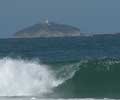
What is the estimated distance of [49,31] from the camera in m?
172

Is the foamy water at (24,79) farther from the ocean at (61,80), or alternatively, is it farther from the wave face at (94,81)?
the wave face at (94,81)

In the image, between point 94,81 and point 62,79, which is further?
point 94,81

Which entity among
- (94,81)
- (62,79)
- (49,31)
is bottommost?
(94,81)

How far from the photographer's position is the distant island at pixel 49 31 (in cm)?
15612

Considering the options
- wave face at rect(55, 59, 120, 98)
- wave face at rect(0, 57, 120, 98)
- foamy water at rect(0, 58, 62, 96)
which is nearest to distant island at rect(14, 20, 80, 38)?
wave face at rect(55, 59, 120, 98)

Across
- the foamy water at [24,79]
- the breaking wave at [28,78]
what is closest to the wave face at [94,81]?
the breaking wave at [28,78]

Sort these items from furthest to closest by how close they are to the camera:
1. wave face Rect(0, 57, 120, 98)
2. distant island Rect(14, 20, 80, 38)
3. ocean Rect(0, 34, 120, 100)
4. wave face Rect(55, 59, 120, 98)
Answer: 1. distant island Rect(14, 20, 80, 38)
2. wave face Rect(55, 59, 120, 98)
3. wave face Rect(0, 57, 120, 98)
4. ocean Rect(0, 34, 120, 100)

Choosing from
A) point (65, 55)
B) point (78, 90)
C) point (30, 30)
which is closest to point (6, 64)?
point (78, 90)

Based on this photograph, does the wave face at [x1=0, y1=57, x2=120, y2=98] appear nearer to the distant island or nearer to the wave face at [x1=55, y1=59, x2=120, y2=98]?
the wave face at [x1=55, y1=59, x2=120, y2=98]

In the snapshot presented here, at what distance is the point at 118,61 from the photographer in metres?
40.2

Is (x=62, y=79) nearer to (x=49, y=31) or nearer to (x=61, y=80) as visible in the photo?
(x=61, y=80)

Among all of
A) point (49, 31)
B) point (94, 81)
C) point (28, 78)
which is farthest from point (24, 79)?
point (49, 31)

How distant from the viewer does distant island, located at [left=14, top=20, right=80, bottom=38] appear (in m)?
156

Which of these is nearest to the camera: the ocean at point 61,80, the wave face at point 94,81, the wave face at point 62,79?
the ocean at point 61,80
